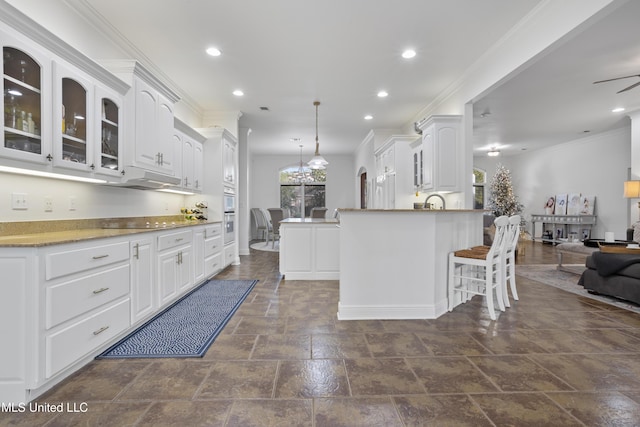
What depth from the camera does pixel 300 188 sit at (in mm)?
10617

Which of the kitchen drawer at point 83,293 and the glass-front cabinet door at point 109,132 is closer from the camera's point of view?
the kitchen drawer at point 83,293

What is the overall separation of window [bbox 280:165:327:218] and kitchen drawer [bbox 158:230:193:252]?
7.00m

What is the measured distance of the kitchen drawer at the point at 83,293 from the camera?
170 centimetres

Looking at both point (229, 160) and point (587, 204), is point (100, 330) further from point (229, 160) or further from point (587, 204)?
point (587, 204)

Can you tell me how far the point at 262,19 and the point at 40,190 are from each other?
242 cm

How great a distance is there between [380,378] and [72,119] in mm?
2804

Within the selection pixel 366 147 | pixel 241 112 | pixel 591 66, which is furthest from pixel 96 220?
pixel 366 147

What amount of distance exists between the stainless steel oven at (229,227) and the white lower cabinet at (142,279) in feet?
7.57

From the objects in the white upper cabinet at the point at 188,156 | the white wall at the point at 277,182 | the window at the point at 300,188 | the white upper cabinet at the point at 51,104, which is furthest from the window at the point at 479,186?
the white upper cabinet at the point at 51,104

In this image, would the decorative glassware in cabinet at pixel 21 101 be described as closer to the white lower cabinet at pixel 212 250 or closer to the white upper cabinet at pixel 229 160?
the white lower cabinet at pixel 212 250

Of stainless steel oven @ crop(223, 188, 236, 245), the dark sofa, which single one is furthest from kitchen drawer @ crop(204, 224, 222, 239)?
the dark sofa

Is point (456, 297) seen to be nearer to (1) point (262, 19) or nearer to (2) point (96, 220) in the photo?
(1) point (262, 19)

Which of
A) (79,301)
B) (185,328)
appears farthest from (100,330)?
(185,328)

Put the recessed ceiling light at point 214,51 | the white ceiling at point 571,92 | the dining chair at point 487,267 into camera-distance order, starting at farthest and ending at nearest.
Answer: the recessed ceiling light at point 214,51
the white ceiling at point 571,92
the dining chair at point 487,267
